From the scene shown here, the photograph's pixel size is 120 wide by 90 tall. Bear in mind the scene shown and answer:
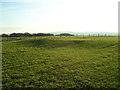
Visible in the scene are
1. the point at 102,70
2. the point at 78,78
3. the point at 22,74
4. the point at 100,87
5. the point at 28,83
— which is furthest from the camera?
the point at 102,70

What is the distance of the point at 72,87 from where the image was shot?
358 inches

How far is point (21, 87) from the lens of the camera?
9125 mm

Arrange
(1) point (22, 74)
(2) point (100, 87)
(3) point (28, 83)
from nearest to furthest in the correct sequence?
(2) point (100, 87) < (3) point (28, 83) < (1) point (22, 74)

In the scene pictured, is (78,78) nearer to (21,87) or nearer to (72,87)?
(72,87)

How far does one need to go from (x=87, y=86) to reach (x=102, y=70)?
4.09 meters

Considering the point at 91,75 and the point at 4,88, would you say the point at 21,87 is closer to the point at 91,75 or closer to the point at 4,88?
the point at 4,88

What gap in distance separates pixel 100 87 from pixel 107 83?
39.4 inches

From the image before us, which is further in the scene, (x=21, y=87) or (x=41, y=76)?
(x=41, y=76)

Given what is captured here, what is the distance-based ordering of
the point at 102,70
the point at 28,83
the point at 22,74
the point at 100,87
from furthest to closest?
the point at 102,70, the point at 22,74, the point at 28,83, the point at 100,87

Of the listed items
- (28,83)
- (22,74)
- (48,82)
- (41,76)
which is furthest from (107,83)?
(22,74)

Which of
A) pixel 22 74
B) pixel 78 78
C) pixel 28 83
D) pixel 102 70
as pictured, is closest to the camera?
pixel 28 83

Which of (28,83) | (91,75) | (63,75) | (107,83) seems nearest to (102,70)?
(91,75)

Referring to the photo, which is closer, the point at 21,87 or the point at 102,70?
the point at 21,87

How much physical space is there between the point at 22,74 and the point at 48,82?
130 inches
